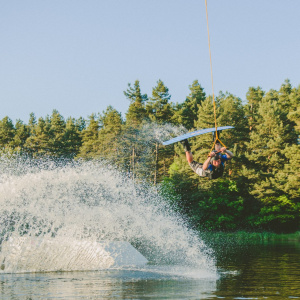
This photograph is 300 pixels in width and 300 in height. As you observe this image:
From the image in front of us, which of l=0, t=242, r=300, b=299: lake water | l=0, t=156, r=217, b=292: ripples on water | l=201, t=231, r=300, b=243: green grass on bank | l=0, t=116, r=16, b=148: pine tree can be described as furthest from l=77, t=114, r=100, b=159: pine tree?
l=0, t=242, r=300, b=299: lake water

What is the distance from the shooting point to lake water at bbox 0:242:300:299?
8.66 meters

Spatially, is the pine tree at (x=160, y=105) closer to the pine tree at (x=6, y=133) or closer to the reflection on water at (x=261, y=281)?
the pine tree at (x=6, y=133)

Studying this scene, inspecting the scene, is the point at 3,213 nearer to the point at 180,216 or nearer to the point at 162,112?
the point at 180,216

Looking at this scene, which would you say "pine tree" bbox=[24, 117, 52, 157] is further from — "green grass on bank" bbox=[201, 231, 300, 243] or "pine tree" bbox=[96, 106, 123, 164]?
"green grass on bank" bbox=[201, 231, 300, 243]

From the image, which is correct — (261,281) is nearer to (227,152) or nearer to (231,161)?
(227,152)

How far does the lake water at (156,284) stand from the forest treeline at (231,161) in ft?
90.2

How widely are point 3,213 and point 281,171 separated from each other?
34.5 metres

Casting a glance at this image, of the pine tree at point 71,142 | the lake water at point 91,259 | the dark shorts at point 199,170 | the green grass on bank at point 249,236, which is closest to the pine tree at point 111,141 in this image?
the pine tree at point 71,142

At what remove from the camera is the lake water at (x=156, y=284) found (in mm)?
8656

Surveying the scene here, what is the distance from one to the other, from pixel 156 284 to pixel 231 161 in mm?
37827

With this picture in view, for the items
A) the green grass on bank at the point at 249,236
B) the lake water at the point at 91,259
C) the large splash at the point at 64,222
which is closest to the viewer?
the lake water at the point at 91,259

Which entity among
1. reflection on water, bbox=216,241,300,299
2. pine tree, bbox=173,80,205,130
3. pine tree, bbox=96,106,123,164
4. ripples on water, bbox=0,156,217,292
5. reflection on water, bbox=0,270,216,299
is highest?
pine tree, bbox=173,80,205,130

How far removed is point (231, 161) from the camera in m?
46.8

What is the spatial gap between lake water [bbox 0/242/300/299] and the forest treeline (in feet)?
90.2
